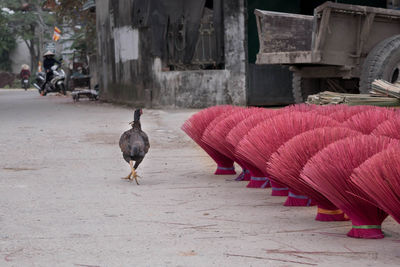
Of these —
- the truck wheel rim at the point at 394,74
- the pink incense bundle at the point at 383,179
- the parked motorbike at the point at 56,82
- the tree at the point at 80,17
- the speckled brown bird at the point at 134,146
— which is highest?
the tree at the point at 80,17

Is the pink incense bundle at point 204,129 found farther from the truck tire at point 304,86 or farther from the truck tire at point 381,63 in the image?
the truck tire at point 304,86

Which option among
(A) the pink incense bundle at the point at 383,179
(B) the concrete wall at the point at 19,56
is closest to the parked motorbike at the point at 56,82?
(A) the pink incense bundle at the point at 383,179

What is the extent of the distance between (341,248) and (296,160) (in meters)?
0.64

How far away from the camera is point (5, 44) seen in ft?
140

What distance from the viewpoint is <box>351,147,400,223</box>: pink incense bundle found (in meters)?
2.79

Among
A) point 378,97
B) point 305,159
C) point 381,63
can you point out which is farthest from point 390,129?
point 381,63

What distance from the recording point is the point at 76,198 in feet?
14.9

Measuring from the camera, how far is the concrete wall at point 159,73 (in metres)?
12.0

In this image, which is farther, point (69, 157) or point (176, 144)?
point (176, 144)

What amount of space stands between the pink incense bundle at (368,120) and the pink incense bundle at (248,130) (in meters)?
0.50

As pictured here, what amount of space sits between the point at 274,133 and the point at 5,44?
41021 millimetres

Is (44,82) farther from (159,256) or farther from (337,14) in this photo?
(159,256)

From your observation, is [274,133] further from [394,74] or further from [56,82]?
[56,82]

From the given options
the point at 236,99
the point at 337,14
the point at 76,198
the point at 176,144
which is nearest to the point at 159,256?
the point at 76,198
